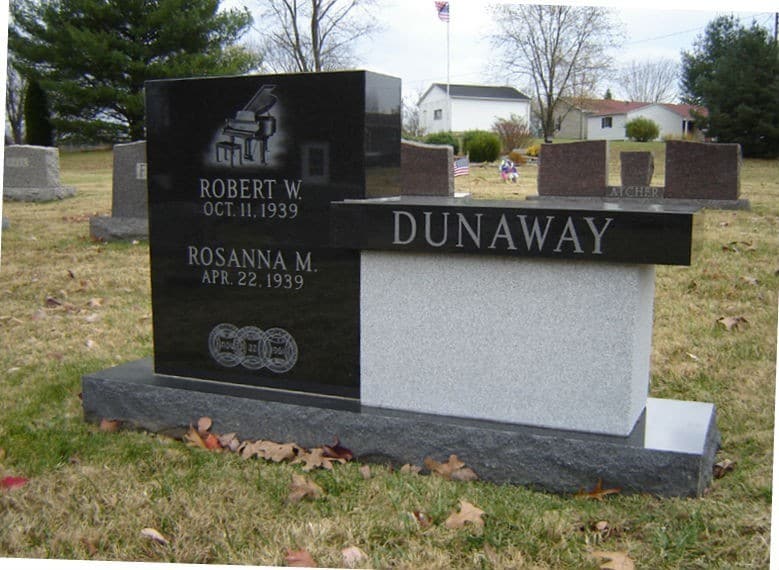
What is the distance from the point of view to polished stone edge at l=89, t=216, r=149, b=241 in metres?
10.1

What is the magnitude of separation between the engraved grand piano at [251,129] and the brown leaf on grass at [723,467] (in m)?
2.39

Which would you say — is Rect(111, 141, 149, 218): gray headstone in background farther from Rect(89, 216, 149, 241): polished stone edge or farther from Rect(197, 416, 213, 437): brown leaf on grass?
Rect(197, 416, 213, 437): brown leaf on grass

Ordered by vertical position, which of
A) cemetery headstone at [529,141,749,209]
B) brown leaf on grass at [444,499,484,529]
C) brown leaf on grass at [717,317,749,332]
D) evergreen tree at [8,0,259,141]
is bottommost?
brown leaf on grass at [444,499,484,529]

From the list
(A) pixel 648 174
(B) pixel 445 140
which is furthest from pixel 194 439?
(B) pixel 445 140

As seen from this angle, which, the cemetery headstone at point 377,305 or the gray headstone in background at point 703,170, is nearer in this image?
the cemetery headstone at point 377,305

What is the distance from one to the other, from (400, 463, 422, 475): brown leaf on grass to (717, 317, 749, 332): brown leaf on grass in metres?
3.00

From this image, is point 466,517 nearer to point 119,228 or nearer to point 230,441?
point 230,441

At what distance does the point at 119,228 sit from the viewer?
10070 mm

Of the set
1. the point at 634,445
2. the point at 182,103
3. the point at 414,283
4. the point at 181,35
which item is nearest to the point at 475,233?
the point at 414,283

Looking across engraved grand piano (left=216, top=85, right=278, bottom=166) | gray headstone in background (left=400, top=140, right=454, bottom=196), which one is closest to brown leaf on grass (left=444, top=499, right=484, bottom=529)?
engraved grand piano (left=216, top=85, right=278, bottom=166)

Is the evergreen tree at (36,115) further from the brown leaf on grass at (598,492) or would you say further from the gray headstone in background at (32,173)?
the brown leaf on grass at (598,492)

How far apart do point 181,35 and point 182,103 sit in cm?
2453

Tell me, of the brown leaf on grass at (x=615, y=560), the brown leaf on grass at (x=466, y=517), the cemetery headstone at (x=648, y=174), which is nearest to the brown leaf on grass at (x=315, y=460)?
the brown leaf on grass at (x=466, y=517)

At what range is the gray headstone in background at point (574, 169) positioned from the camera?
1382 centimetres
